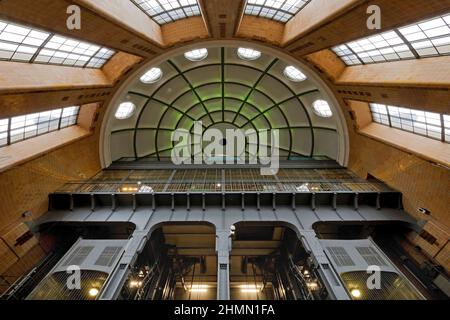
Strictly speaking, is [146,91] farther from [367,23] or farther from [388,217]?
[388,217]

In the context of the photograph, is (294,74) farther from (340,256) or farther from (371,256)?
(371,256)

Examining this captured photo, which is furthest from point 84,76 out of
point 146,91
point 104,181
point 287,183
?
point 287,183

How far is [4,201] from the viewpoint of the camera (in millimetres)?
13094

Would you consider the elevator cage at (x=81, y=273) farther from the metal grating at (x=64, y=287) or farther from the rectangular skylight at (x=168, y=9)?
the rectangular skylight at (x=168, y=9)

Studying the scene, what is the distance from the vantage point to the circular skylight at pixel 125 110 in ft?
71.4

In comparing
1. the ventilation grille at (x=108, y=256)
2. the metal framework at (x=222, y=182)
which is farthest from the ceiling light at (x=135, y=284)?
the metal framework at (x=222, y=182)

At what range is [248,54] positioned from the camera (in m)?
20.5

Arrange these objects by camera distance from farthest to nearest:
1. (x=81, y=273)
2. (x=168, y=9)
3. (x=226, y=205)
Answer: (x=226, y=205), (x=168, y=9), (x=81, y=273)

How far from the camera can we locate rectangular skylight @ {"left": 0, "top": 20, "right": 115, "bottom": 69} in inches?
433

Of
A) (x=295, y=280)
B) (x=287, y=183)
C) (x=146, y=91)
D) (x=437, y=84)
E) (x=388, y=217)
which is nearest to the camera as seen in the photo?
(x=437, y=84)

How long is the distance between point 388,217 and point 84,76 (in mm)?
22303

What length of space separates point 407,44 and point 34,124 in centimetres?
2257

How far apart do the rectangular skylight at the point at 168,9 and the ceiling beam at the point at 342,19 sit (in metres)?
6.85

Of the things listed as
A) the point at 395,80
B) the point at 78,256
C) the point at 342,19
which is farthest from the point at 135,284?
the point at 395,80
